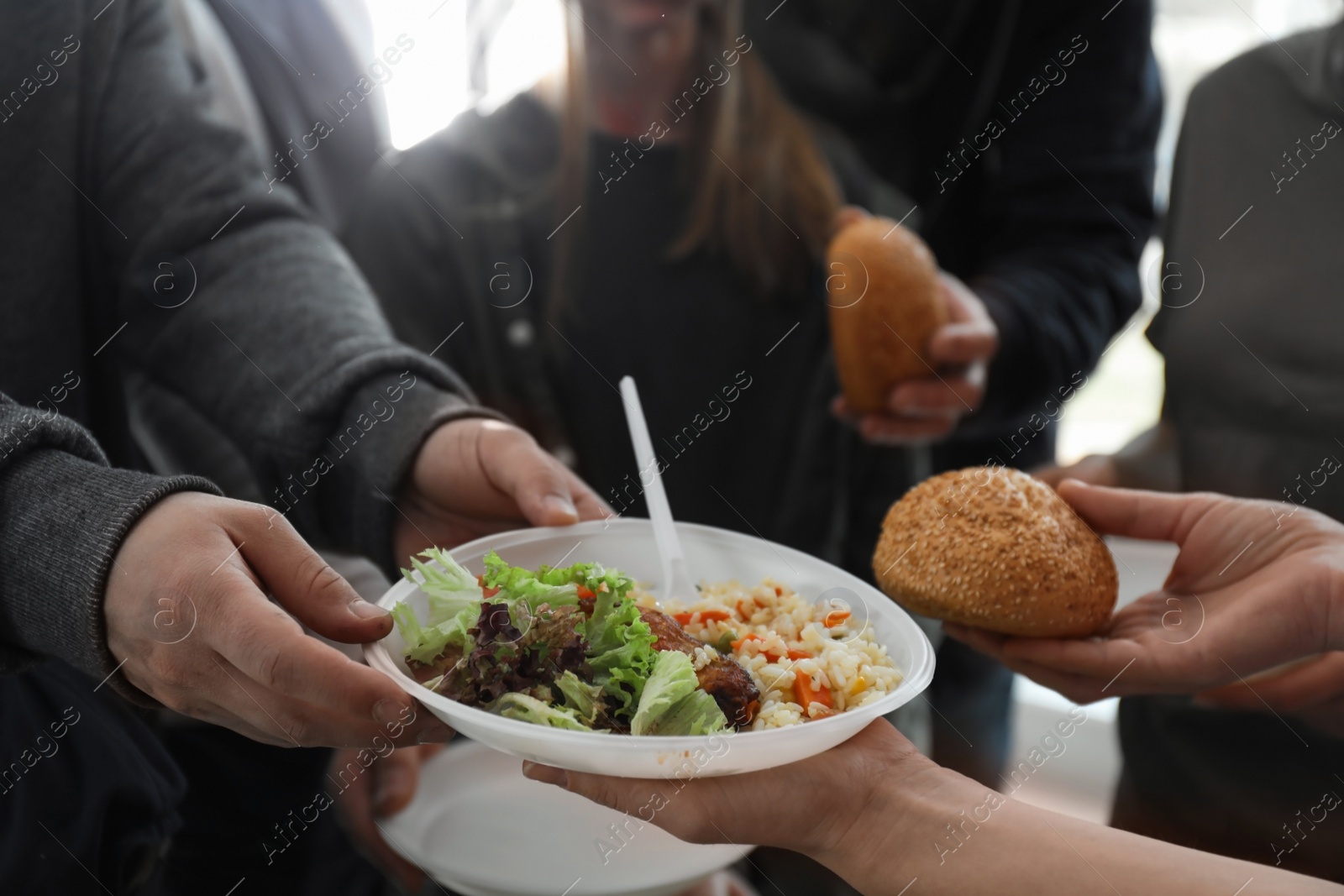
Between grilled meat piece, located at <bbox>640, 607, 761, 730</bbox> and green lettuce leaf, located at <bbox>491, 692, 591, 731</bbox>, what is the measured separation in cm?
8

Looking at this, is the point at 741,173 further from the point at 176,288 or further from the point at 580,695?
the point at 580,695

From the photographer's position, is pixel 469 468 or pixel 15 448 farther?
pixel 469 468

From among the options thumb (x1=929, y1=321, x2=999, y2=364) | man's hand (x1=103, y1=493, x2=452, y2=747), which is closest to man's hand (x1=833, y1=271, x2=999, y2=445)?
thumb (x1=929, y1=321, x2=999, y2=364)

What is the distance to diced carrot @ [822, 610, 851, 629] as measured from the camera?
0.66 metres

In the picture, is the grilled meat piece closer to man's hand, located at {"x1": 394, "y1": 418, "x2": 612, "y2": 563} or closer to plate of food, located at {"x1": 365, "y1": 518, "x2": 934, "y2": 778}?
plate of food, located at {"x1": 365, "y1": 518, "x2": 934, "y2": 778}

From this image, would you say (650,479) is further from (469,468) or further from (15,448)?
(15,448)

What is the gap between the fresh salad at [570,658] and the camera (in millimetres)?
518

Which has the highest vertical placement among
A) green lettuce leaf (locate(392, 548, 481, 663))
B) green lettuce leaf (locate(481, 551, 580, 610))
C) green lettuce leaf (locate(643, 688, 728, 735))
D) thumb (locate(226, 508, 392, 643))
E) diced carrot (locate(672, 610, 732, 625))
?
thumb (locate(226, 508, 392, 643))

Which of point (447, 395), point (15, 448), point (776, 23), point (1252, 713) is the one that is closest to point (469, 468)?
point (447, 395)

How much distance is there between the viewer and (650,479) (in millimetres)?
774

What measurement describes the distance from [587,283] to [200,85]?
0.59m

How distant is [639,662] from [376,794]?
0.21 metres

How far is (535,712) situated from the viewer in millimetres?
501

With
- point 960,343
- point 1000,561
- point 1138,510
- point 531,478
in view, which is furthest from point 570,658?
point 960,343
